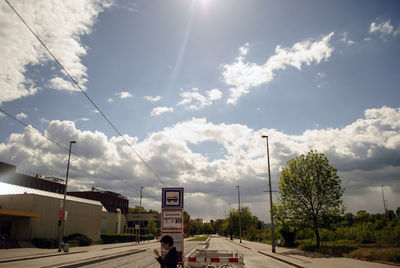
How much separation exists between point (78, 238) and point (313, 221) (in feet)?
114

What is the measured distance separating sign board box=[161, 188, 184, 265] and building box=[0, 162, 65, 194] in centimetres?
7057

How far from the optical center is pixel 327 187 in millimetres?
25250

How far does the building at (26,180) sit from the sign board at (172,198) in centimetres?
A: 7052

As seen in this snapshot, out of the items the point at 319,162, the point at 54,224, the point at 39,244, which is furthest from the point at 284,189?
the point at 54,224

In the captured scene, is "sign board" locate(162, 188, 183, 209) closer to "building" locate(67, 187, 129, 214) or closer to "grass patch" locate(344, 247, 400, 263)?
"grass patch" locate(344, 247, 400, 263)

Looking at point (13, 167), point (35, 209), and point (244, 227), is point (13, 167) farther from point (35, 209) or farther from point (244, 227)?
point (244, 227)

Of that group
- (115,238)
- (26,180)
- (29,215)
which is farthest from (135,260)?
(26,180)

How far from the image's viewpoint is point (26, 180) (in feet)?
276

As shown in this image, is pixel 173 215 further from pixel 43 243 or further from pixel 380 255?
pixel 43 243

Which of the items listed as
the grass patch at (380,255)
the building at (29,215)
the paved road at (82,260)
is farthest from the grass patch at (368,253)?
the building at (29,215)

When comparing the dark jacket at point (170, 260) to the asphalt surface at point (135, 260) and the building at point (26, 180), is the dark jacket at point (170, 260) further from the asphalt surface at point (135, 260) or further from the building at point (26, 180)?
the building at point (26, 180)

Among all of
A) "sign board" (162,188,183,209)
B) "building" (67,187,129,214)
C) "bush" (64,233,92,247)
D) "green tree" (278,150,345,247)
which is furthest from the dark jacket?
"building" (67,187,129,214)

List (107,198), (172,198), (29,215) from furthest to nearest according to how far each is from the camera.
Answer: (107,198) → (29,215) → (172,198)

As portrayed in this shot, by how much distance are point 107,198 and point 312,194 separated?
89817 millimetres
